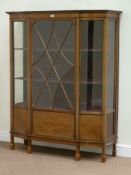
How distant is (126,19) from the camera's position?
4793 mm

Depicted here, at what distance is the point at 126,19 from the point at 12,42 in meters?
1.45

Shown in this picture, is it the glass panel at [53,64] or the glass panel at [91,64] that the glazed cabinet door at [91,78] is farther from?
the glass panel at [53,64]

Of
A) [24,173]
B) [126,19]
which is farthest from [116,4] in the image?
[24,173]

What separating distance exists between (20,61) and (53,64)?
20.1 inches

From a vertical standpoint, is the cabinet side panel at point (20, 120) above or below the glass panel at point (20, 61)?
below

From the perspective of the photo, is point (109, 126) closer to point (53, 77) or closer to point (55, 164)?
point (55, 164)

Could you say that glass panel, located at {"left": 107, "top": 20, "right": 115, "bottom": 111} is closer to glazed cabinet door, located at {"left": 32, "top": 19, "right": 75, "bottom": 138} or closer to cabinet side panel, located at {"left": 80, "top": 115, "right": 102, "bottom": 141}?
cabinet side panel, located at {"left": 80, "top": 115, "right": 102, "bottom": 141}

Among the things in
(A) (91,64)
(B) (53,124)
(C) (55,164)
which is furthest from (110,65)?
(C) (55,164)

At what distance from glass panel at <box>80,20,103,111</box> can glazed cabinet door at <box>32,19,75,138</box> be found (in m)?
0.13

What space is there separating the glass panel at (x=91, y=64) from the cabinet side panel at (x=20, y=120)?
77cm

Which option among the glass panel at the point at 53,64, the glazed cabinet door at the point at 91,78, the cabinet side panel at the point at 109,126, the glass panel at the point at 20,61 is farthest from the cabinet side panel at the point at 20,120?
the cabinet side panel at the point at 109,126

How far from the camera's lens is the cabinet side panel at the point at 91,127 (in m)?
4.67

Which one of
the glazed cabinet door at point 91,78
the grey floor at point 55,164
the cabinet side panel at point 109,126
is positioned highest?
the glazed cabinet door at point 91,78

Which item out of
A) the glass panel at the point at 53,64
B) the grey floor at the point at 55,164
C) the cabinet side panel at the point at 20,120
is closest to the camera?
the grey floor at the point at 55,164
